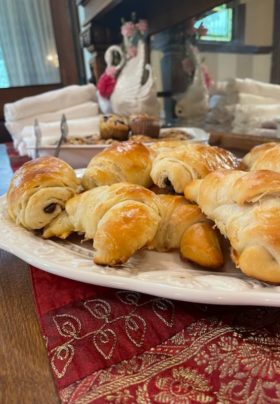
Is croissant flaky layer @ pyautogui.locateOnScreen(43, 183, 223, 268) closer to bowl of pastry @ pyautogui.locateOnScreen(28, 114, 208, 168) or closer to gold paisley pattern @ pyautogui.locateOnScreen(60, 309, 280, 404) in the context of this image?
gold paisley pattern @ pyautogui.locateOnScreen(60, 309, 280, 404)

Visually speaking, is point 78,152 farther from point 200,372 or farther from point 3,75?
point 3,75

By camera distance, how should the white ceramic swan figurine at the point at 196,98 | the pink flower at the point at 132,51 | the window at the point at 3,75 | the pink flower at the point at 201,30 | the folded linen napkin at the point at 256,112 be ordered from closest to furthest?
the folded linen napkin at the point at 256,112 < the pink flower at the point at 201,30 < the white ceramic swan figurine at the point at 196,98 < the pink flower at the point at 132,51 < the window at the point at 3,75

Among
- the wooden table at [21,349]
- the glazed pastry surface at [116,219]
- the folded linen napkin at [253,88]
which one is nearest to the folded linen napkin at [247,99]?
the folded linen napkin at [253,88]

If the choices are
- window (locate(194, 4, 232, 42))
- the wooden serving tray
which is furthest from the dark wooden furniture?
the wooden serving tray

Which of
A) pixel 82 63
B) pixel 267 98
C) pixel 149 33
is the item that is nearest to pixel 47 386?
pixel 267 98

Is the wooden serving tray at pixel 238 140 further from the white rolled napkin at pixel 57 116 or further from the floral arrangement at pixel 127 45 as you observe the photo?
the white rolled napkin at pixel 57 116
